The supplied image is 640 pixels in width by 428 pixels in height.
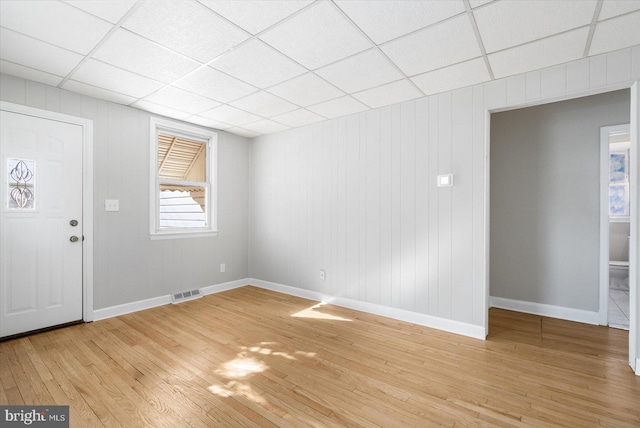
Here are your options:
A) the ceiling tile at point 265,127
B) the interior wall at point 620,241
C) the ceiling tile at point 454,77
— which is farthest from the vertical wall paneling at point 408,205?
the interior wall at point 620,241

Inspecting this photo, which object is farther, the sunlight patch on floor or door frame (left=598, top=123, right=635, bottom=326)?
the sunlight patch on floor

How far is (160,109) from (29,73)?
119 centimetres

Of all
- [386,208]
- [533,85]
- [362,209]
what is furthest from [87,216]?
[533,85]

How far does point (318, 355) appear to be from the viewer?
259 cm

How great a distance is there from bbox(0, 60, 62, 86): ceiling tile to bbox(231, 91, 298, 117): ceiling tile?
1702mm

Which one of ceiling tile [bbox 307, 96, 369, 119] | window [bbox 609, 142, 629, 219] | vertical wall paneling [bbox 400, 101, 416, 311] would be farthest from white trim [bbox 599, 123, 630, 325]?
window [bbox 609, 142, 629, 219]

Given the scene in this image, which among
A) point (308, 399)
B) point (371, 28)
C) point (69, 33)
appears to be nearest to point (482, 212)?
point (371, 28)

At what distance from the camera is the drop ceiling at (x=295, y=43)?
1.90 metres

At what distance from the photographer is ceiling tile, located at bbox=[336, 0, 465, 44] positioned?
185 centimetres

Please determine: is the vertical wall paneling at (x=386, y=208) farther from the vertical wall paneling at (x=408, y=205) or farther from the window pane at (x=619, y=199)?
the window pane at (x=619, y=199)

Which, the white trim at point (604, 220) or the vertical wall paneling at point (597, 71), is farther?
the white trim at point (604, 220)

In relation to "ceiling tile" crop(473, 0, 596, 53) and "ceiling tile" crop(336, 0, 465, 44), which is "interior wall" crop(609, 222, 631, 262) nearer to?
"ceiling tile" crop(473, 0, 596, 53)

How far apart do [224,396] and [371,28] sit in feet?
9.04

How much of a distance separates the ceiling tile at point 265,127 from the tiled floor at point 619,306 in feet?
15.5
